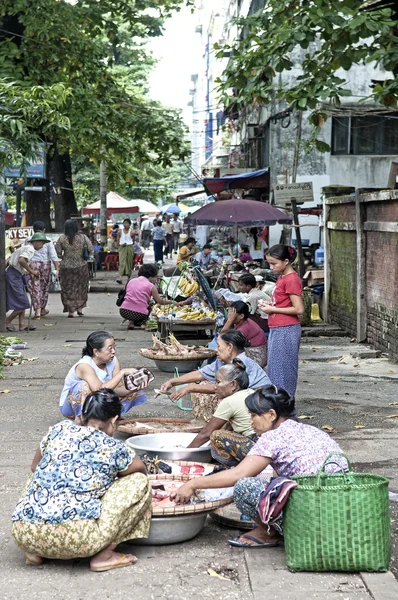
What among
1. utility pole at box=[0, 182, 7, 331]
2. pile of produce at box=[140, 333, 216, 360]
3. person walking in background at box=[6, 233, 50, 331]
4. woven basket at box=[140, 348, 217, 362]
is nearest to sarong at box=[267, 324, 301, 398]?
pile of produce at box=[140, 333, 216, 360]

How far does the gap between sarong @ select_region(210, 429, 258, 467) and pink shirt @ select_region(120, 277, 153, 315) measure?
8.25 metres

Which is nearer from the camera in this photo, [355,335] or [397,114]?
[355,335]

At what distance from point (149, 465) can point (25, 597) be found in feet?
6.21

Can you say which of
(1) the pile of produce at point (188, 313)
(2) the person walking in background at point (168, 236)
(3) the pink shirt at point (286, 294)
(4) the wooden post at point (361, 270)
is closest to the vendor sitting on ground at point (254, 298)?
(1) the pile of produce at point (188, 313)

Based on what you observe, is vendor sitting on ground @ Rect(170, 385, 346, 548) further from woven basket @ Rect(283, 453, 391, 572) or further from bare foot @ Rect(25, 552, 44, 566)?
bare foot @ Rect(25, 552, 44, 566)

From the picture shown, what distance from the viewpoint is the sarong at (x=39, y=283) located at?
1717cm

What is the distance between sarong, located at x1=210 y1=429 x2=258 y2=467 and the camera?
646 centimetres

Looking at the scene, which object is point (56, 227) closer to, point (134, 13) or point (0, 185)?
point (134, 13)

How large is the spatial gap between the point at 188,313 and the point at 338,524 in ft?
26.5

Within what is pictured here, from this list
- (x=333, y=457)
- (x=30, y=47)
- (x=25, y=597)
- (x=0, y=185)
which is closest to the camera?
(x=25, y=597)

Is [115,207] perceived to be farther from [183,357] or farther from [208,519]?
[208,519]

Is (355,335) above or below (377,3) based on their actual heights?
below

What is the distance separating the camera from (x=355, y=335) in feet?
50.6

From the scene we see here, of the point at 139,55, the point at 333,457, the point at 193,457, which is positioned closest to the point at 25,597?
the point at 333,457
